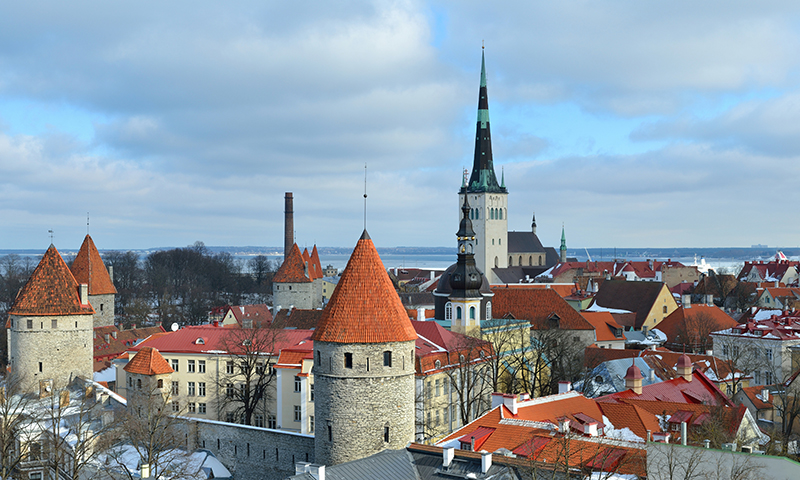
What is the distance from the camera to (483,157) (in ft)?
321

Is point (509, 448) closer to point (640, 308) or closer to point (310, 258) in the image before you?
point (640, 308)

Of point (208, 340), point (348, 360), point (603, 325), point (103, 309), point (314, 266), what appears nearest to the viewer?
point (348, 360)

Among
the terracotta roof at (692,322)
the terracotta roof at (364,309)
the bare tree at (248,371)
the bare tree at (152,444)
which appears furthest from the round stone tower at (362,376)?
the terracotta roof at (692,322)

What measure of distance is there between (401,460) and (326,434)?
261 cm

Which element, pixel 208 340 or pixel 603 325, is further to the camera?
pixel 603 325

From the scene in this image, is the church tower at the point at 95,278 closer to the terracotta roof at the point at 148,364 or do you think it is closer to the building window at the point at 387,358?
the terracotta roof at the point at 148,364

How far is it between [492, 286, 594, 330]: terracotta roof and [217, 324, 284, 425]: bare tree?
58.2ft

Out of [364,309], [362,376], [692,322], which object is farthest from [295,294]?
[362,376]

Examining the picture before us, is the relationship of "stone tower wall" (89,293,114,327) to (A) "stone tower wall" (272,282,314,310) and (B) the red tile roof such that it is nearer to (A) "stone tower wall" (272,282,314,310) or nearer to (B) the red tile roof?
(A) "stone tower wall" (272,282,314,310)

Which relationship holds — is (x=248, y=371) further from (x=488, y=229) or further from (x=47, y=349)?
(x=488, y=229)

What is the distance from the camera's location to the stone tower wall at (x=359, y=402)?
74.7 ft

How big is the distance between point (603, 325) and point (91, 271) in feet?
115

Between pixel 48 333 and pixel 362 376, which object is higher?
pixel 362 376

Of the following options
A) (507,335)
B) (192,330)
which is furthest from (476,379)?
(192,330)
